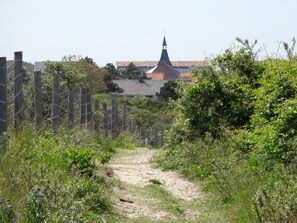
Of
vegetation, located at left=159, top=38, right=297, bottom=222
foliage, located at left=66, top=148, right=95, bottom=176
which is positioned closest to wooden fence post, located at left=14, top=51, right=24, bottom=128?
foliage, located at left=66, top=148, right=95, bottom=176

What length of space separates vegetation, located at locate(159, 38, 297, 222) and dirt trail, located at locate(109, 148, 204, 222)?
38 centimetres

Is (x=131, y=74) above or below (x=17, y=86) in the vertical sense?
below

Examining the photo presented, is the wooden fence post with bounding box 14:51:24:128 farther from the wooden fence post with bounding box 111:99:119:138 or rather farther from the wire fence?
the wooden fence post with bounding box 111:99:119:138

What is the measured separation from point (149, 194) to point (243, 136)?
287 cm

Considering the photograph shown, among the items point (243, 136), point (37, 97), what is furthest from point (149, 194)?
point (37, 97)

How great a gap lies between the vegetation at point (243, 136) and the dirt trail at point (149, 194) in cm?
38

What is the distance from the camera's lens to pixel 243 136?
1155 centimetres

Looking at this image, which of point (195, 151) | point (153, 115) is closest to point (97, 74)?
point (153, 115)

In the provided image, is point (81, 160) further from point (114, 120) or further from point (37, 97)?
point (114, 120)

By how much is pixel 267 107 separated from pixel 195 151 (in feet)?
7.39

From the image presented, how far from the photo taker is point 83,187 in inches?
290

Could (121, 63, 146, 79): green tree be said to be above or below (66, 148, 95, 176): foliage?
below

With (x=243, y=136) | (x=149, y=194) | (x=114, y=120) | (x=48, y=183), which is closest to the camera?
(x=48, y=183)

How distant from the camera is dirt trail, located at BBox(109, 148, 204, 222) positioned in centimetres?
803
